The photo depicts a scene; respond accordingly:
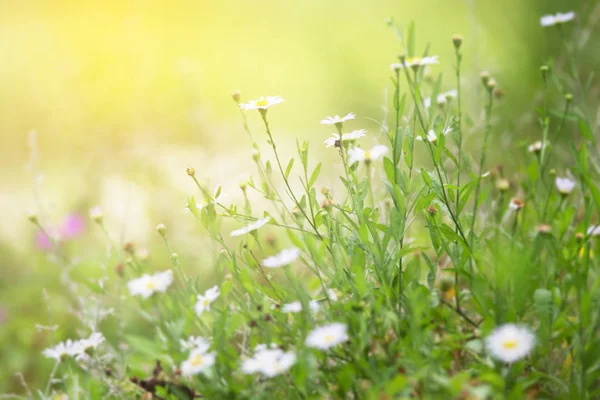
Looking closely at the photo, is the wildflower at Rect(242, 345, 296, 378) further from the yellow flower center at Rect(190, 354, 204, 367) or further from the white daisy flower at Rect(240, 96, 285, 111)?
the white daisy flower at Rect(240, 96, 285, 111)

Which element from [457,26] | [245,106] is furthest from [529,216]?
[457,26]

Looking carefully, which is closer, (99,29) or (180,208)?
(180,208)

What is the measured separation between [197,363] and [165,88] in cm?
266

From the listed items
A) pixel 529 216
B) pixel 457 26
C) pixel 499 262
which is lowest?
pixel 499 262

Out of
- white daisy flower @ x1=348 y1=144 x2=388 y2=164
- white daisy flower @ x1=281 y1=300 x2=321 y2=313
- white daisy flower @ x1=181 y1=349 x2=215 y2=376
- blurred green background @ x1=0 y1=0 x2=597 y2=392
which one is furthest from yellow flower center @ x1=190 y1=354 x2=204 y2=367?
blurred green background @ x1=0 y1=0 x2=597 y2=392

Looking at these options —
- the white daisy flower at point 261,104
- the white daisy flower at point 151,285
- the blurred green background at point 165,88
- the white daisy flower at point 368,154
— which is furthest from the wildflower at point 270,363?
the blurred green background at point 165,88

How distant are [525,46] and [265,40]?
1514 mm

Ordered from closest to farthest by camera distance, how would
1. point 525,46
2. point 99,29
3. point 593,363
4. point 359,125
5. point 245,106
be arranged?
point 593,363 → point 245,106 → point 525,46 → point 359,125 → point 99,29

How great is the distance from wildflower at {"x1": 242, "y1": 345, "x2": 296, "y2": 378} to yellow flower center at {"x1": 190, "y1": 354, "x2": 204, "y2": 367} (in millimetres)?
51

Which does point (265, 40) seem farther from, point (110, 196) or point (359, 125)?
point (110, 196)

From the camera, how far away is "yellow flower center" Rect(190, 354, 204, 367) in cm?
71

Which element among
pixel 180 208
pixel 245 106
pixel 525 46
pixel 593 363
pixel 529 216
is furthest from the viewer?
pixel 525 46

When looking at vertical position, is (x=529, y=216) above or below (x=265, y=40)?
below

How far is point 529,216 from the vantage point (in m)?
1.29
